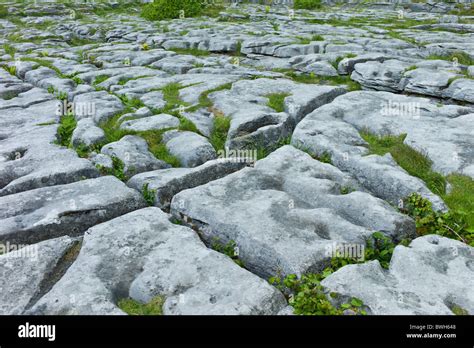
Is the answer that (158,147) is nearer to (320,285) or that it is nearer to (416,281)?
(320,285)

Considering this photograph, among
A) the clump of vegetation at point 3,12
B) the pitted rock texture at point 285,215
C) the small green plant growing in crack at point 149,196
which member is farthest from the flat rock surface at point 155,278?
the clump of vegetation at point 3,12

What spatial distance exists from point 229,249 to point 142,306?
2760 mm

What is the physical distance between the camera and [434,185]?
11758 mm

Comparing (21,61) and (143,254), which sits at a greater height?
(21,61)

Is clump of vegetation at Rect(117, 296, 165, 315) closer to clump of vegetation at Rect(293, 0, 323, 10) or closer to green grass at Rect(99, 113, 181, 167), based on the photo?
green grass at Rect(99, 113, 181, 167)

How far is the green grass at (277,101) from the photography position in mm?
18152

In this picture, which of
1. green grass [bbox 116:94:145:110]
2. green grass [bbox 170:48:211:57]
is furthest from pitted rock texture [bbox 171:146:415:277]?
green grass [bbox 170:48:211:57]

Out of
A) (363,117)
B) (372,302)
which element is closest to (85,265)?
(372,302)

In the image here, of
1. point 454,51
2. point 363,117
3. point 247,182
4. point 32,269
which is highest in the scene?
point 454,51

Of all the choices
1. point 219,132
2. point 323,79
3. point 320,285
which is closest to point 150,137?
point 219,132

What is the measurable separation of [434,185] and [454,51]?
1993 cm
